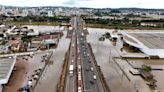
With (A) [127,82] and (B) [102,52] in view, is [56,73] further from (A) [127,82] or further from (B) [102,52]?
(B) [102,52]

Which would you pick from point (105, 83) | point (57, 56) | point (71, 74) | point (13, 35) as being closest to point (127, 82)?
point (105, 83)

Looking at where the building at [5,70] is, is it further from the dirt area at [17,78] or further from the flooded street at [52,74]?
the flooded street at [52,74]

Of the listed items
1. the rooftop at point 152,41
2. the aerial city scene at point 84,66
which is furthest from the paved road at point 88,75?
the rooftop at point 152,41

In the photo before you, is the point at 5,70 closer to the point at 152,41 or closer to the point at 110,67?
the point at 110,67

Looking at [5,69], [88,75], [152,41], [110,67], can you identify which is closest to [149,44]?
[152,41]

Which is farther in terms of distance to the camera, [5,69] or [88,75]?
[88,75]

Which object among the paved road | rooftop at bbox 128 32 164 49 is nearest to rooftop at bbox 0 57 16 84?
the paved road

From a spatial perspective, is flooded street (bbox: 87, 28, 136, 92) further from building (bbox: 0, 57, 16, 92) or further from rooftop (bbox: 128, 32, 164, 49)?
building (bbox: 0, 57, 16, 92)
